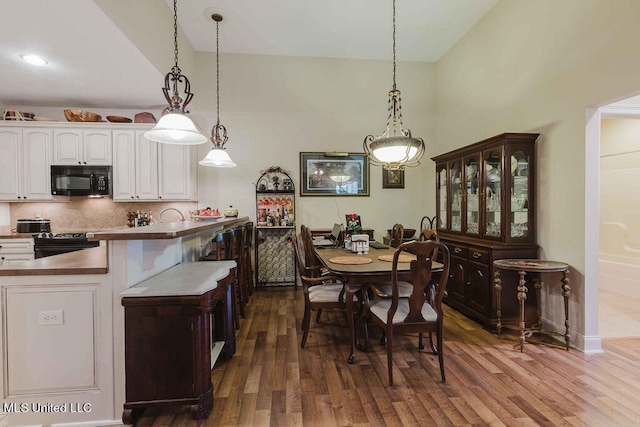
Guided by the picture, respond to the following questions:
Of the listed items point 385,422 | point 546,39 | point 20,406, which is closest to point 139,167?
point 20,406

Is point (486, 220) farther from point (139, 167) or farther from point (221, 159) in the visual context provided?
point (139, 167)

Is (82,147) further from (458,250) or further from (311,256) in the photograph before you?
(458,250)

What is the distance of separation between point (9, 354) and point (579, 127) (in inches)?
179

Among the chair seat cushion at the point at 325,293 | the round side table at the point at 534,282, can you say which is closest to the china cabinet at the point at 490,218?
the round side table at the point at 534,282

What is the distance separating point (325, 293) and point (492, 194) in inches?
86.9

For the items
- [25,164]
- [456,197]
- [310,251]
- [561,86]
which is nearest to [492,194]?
[456,197]

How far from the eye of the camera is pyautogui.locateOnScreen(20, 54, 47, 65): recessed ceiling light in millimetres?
3053

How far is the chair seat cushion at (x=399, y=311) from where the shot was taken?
7.10 feet

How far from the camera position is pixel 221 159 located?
134 inches

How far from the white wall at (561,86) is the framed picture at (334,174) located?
6.53 ft

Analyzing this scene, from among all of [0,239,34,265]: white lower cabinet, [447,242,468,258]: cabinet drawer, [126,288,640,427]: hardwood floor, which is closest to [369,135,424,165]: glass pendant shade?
[447,242,468,258]: cabinet drawer

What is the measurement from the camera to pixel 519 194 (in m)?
3.16

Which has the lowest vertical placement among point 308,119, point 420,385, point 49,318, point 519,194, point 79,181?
point 420,385

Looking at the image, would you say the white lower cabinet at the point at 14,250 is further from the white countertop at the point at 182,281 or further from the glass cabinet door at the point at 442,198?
the glass cabinet door at the point at 442,198
